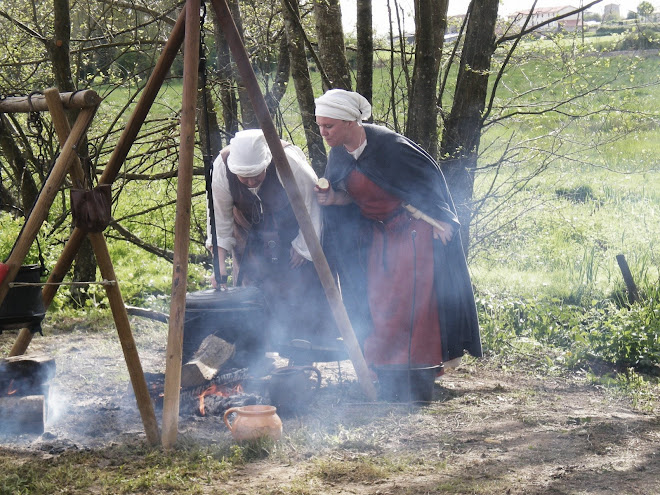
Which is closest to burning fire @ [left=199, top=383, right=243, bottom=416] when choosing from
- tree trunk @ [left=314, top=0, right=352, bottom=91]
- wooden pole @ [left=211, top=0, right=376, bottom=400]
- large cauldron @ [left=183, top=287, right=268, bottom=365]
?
large cauldron @ [left=183, top=287, right=268, bottom=365]

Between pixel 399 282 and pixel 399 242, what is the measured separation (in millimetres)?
294

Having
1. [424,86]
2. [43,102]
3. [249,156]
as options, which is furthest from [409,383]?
[43,102]

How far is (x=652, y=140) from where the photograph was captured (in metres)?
15.5

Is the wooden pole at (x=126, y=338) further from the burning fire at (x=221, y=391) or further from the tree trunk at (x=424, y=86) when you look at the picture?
the tree trunk at (x=424, y=86)

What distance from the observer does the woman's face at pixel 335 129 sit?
5.08m

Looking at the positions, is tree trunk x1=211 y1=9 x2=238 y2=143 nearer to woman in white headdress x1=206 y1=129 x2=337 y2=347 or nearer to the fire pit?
woman in white headdress x1=206 y1=129 x2=337 y2=347

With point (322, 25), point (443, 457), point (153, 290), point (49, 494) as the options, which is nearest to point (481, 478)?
point (443, 457)

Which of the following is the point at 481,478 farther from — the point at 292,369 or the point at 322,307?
the point at 322,307

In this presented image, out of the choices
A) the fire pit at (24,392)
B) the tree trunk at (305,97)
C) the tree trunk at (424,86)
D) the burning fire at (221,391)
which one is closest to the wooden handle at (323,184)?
the burning fire at (221,391)

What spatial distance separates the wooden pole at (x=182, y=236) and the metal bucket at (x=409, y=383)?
5.76 feet

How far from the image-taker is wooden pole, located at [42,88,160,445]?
4.12 meters

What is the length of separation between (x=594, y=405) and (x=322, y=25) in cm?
412

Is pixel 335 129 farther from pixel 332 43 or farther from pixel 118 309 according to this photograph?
pixel 332 43

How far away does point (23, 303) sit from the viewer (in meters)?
4.07
